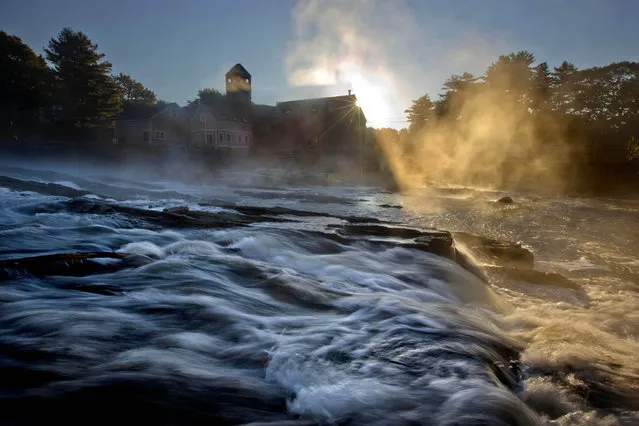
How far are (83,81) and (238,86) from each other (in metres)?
21.9

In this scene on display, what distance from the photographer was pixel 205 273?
534 cm

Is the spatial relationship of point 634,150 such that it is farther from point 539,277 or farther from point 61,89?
point 61,89

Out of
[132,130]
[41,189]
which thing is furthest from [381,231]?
[132,130]

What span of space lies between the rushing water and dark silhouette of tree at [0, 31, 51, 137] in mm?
40868

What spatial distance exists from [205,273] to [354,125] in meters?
44.7

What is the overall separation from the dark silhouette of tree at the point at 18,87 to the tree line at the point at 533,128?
37227 mm

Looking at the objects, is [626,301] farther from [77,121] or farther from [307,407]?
[77,121]

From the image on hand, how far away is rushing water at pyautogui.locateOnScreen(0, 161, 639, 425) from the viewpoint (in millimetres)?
2604

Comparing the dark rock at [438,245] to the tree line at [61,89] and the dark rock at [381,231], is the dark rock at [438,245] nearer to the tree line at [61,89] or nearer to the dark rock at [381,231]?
the dark rock at [381,231]

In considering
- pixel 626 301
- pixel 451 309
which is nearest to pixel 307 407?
pixel 451 309

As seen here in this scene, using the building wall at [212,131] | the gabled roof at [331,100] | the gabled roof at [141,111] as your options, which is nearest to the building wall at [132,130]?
the gabled roof at [141,111]

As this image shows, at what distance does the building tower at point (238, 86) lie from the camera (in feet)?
180

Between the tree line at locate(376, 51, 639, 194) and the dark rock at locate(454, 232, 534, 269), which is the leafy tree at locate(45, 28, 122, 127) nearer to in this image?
the tree line at locate(376, 51, 639, 194)

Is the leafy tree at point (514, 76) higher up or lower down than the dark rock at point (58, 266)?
higher up
